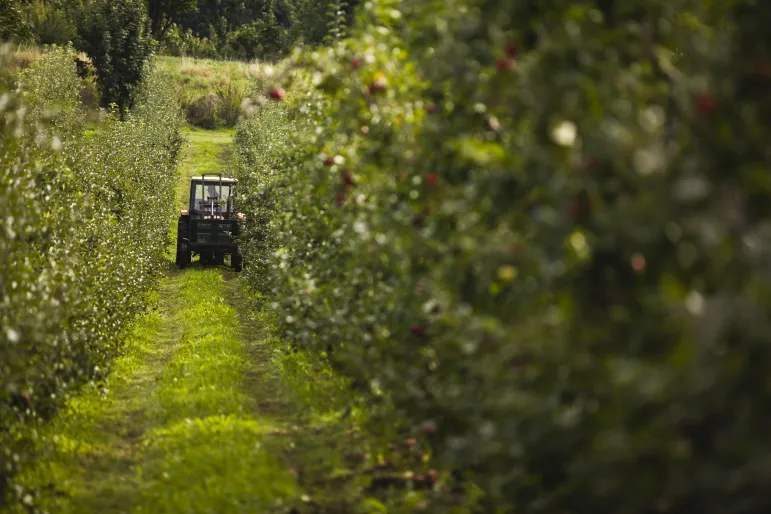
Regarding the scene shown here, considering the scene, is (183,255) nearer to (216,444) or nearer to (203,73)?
(216,444)

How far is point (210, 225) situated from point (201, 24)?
77.5 m

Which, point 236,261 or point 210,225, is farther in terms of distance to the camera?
point 236,261

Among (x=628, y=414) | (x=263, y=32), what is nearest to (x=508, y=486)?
(x=628, y=414)

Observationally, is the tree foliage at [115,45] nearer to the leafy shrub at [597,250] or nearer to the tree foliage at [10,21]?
the tree foliage at [10,21]

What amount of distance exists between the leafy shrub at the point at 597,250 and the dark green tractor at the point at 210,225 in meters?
20.0

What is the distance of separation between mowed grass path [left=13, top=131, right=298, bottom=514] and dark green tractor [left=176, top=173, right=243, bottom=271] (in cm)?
993

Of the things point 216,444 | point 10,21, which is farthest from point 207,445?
point 10,21

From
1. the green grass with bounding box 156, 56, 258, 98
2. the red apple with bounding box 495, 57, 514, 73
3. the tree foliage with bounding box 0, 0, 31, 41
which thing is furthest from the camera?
the green grass with bounding box 156, 56, 258, 98

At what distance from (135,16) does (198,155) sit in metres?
7.79

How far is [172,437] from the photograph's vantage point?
8.85 meters

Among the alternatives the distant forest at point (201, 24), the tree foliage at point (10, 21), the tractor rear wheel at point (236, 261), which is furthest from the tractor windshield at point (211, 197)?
the tree foliage at point (10, 21)

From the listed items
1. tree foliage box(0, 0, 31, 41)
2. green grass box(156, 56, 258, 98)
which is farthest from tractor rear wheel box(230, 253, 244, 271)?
green grass box(156, 56, 258, 98)

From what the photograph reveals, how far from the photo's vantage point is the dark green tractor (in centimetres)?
2573

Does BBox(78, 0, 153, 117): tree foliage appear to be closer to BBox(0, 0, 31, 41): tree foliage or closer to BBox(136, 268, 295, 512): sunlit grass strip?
BBox(0, 0, 31, 41): tree foliage
